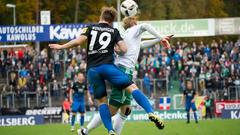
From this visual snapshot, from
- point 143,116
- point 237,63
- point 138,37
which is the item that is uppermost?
point 138,37

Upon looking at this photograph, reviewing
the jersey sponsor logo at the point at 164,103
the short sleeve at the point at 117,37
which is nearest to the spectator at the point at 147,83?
the jersey sponsor logo at the point at 164,103

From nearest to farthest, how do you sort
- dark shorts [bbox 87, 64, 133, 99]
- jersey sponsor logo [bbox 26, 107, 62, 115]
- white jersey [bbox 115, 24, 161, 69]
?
dark shorts [bbox 87, 64, 133, 99], white jersey [bbox 115, 24, 161, 69], jersey sponsor logo [bbox 26, 107, 62, 115]

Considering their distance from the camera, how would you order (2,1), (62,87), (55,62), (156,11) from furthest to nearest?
1. (156,11)
2. (2,1)
3. (55,62)
4. (62,87)

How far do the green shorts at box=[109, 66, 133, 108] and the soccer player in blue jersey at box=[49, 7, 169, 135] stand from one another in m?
0.35

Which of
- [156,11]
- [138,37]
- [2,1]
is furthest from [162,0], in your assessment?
[138,37]

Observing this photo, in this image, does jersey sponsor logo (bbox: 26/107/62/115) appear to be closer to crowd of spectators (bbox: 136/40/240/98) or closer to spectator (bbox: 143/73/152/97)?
spectator (bbox: 143/73/152/97)

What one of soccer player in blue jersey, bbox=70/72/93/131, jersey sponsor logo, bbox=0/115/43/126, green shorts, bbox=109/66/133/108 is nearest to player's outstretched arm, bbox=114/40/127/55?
green shorts, bbox=109/66/133/108

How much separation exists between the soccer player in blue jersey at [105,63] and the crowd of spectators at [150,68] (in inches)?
910

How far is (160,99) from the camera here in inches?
1387

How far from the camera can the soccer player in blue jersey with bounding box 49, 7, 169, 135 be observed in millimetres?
12266

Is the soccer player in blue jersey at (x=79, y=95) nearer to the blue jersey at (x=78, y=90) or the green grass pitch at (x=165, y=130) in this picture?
the blue jersey at (x=78, y=90)

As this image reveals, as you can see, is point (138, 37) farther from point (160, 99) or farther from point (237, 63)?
point (237, 63)

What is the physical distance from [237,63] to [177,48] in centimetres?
371

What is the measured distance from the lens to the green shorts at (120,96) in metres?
12.8
